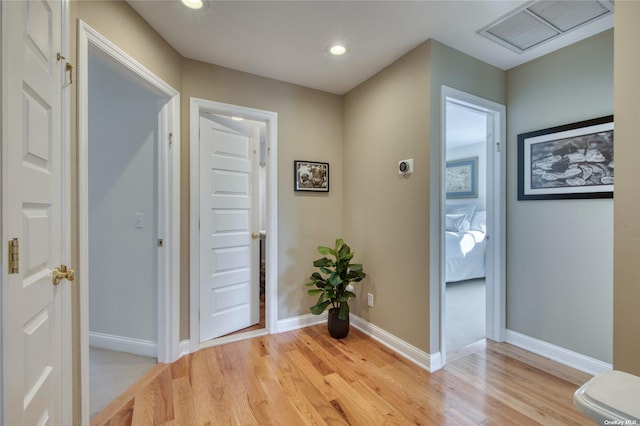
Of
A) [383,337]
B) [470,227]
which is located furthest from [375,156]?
[470,227]

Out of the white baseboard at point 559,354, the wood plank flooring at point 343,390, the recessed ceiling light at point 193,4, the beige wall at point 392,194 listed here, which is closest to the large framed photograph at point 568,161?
the beige wall at point 392,194

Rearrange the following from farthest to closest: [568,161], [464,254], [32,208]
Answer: [464,254] → [568,161] → [32,208]

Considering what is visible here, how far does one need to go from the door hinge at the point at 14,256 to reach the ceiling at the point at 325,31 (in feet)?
5.31

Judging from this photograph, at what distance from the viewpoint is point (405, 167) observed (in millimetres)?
2264

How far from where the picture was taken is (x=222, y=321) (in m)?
2.60

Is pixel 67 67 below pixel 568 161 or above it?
above

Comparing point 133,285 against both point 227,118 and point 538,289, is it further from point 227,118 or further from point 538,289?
point 538,289

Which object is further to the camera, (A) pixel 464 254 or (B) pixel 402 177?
(A) pixel 464 254

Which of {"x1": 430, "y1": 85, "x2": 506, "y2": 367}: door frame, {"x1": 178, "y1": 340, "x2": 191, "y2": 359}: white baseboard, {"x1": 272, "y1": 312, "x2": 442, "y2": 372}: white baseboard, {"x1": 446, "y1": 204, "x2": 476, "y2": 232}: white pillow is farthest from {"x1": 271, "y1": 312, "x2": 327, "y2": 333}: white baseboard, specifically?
{"x1": 446, "y1": 204, "x2": 476, "y2": 232}: white pillow

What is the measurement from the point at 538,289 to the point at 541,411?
1.01m

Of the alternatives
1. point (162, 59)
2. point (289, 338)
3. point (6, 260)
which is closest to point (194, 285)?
point (289, 338)

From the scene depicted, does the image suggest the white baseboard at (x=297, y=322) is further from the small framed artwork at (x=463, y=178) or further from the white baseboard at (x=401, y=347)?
the small framed artwork at (x=463, y=178)

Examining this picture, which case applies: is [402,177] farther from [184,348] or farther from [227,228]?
[184,348]

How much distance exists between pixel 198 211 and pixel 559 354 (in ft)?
10.3
